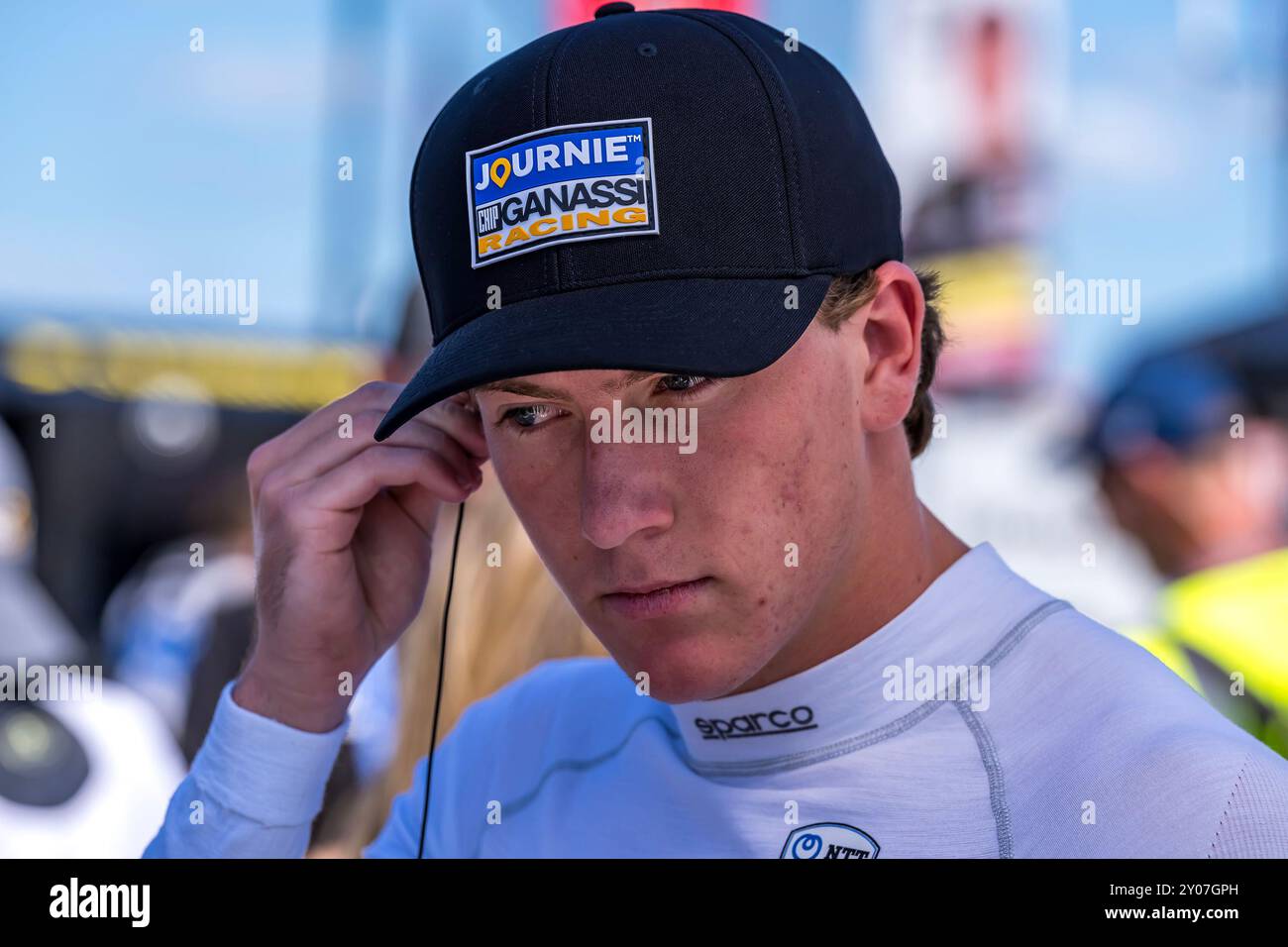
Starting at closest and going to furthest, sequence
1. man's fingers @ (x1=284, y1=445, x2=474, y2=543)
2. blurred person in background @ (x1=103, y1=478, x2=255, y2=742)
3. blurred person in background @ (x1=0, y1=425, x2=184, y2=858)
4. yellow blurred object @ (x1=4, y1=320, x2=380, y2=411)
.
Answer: man's fingers @ (x1=284, y1=445, x2=474, y2=543) < blurred person in background @ (x1=0, y1=425, x2=184, y2=858) < blurred person in background @ (x1=103, y1=478, x2=255, y2=742) < yellow blurred object @ (x1=4, y1=320, x2=380, y2=411)

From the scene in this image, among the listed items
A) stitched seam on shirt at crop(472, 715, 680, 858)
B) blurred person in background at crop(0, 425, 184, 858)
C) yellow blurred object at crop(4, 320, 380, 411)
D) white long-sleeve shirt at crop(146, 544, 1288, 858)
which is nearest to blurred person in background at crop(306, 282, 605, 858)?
blurred person in background at crop(0, 425, 184, 858)

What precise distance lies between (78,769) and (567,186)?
1974mm

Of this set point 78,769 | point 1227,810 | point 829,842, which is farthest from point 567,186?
Result: point 78,769

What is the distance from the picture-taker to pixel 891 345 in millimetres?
1664

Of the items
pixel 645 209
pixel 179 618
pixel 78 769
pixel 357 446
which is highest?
pixel 645 209

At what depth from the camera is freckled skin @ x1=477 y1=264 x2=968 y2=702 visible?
4.96ft

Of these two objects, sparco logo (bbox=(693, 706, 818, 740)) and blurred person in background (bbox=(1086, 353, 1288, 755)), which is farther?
blurred person in background (bbox=(1086, 353, 1288, 755))

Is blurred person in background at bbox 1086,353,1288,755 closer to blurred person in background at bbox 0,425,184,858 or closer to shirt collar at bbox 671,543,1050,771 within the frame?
shirt collar at bbox 671,543,1050,771

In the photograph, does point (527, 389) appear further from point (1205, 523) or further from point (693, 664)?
point (1205, 523)

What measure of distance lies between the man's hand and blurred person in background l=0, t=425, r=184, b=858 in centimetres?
85

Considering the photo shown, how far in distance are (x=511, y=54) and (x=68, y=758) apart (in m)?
1.94

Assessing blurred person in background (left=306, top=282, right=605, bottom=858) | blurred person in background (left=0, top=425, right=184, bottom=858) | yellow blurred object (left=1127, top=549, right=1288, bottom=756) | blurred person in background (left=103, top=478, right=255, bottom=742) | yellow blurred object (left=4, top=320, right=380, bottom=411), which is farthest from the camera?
yellow blurred object (left=4, top=320, right=380, bottom=411)
